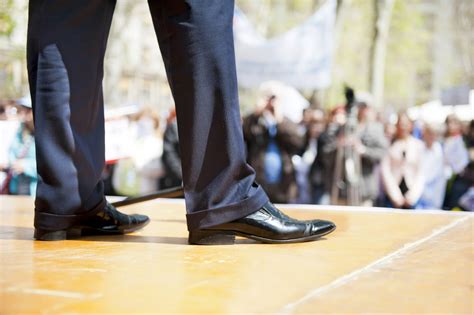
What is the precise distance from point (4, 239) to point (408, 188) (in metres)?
4.80

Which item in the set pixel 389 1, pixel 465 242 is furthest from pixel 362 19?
pixel 465 242

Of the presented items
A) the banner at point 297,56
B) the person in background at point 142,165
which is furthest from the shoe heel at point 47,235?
the banner at point 297,56

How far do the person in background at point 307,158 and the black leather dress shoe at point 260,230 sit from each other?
5.41m

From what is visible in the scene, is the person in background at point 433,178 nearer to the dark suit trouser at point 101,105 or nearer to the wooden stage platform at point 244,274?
the wooden stage platform at point 244,274

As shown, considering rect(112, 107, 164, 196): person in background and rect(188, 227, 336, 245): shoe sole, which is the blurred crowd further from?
rect(188, 227, 336, 245): shoe sole

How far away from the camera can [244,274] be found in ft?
4.10

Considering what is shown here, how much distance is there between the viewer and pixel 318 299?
106 centimetres

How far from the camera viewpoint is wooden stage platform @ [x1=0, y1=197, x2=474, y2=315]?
1023mm

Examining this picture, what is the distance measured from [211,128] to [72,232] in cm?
51

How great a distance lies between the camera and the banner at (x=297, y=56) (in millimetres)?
7438

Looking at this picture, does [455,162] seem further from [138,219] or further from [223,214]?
[223,214]

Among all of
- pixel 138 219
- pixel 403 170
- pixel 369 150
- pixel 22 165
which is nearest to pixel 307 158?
pixel 369 150

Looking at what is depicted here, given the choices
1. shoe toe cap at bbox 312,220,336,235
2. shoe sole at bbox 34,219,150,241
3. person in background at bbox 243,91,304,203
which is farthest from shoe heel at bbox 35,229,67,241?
person in background at bbox 243,91,304,203

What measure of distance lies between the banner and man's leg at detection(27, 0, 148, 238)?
5706 mm
